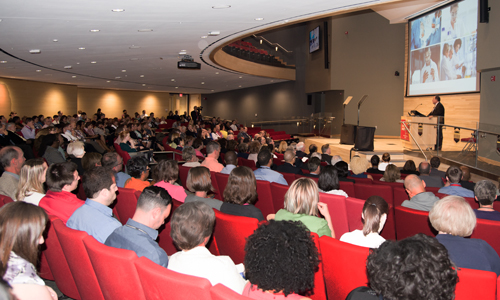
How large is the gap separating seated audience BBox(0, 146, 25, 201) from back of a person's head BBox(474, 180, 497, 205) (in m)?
4.66

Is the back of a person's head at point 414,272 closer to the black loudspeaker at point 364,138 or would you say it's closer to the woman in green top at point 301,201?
the woman in green top at point 301,201

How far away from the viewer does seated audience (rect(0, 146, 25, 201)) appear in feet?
12.4

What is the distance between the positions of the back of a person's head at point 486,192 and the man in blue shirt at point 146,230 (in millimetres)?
2804

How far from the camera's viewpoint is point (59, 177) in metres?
3.06

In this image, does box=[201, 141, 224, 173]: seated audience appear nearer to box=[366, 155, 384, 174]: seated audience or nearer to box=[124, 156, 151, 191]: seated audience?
box=[124, 156, 151, 191]: seated audience

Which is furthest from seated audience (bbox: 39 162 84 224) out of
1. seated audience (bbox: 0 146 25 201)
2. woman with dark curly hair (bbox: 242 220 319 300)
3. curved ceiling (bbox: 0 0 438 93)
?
curved ceiling (bbox: 0 0 438 93)

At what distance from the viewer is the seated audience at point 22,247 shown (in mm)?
1529

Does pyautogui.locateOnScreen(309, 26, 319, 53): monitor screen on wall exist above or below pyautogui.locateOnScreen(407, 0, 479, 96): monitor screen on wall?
above

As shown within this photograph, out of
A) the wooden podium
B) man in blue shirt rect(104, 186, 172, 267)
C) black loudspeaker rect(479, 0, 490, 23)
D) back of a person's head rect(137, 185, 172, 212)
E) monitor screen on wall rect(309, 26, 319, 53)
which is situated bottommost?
man in blue shirt rect(104, 186, 172, 267)

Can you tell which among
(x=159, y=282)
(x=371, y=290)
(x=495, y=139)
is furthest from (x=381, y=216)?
(x=495, y=139)

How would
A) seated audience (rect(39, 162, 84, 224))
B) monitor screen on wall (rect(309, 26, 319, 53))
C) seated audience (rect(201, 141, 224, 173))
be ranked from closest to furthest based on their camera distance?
seated audience (rect(39, 162, 84, 224)) < seated audience (rect(201, 141, 224, 173)) < monitor screen on wall (rect(309, 26, 319, 53))

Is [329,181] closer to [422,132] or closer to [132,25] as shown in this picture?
[132,25]

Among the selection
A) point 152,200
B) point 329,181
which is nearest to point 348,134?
point 329,181

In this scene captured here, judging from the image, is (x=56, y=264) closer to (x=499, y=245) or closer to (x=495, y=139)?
(x=499, y=245)
